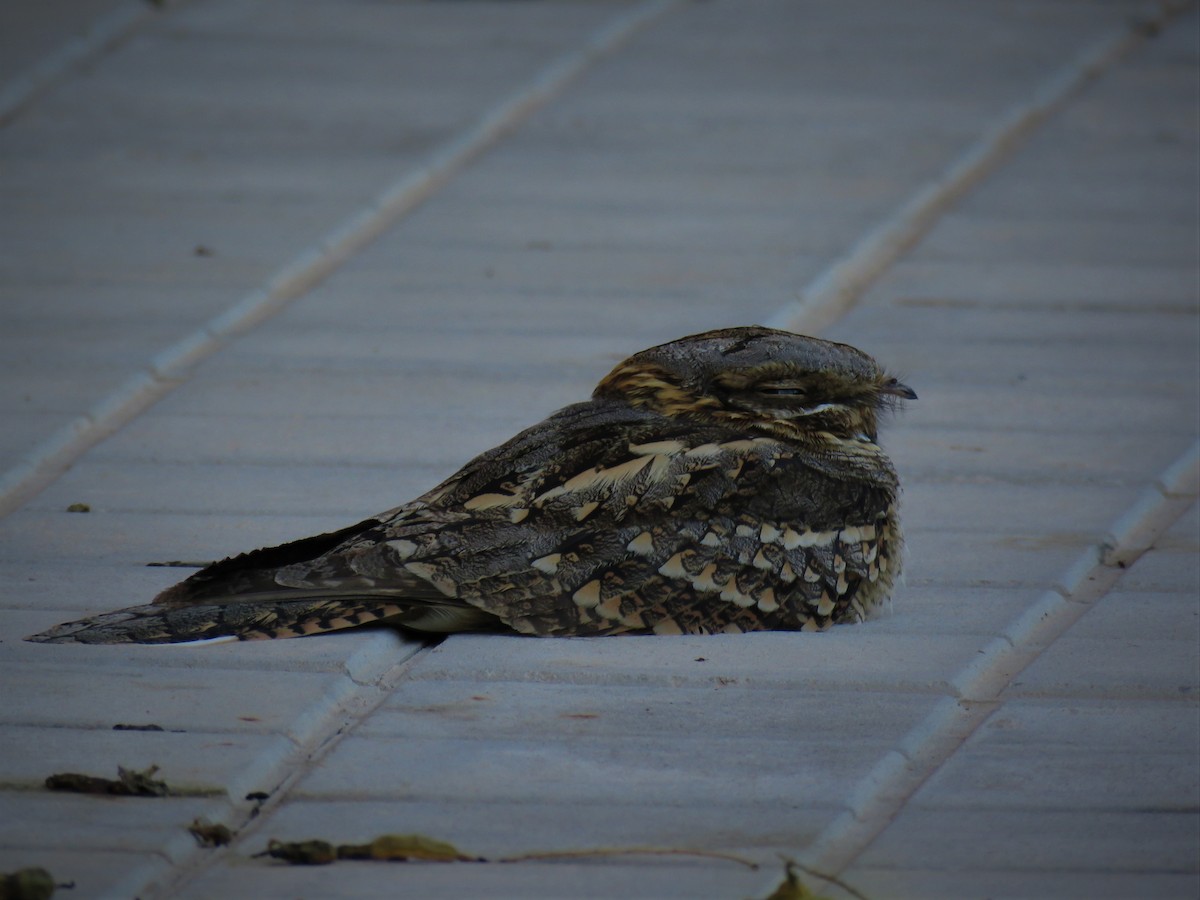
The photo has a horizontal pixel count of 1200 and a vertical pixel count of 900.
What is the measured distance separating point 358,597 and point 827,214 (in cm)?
332

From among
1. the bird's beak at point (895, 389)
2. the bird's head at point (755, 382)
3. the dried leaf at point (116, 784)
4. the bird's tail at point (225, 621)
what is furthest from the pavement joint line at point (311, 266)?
the bird's beak at point (895, 389)

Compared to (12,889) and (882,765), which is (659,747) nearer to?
(882,765)

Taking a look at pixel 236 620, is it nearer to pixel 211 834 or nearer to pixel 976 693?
pixel 211 834

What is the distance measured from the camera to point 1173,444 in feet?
15.4

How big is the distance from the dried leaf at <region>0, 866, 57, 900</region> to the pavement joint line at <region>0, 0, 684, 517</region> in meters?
1.73

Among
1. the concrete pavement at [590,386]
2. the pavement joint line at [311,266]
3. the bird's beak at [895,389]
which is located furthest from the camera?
the pavement joint line at [311,266]

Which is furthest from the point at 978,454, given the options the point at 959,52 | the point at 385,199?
the point at 959,52

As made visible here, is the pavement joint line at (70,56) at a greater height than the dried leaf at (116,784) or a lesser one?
greater

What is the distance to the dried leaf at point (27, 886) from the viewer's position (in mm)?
2602

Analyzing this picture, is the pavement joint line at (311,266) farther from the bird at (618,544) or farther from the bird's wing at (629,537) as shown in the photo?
the bird's wing at (629,537)

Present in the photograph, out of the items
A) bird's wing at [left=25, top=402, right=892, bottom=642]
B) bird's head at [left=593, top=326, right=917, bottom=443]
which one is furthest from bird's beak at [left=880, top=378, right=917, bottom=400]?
bird's wing at [left=25, top=402, right=892, bottom=642]

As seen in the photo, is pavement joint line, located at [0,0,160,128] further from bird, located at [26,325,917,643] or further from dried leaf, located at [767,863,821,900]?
dried leaf, located at [767,863,821,900]

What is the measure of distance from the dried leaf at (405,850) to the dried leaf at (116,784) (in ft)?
1.13

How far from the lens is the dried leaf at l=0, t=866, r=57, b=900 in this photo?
2602 mm
